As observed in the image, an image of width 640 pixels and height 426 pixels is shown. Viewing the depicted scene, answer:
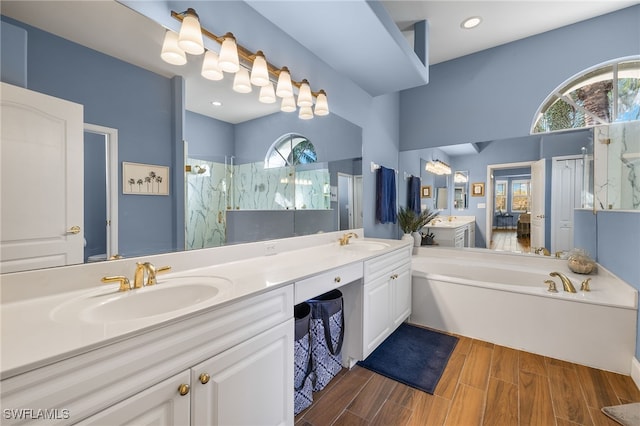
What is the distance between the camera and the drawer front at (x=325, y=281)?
4.28ft

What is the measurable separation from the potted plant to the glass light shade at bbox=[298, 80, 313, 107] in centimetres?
191

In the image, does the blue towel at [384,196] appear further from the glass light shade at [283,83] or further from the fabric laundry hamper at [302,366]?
the fabric laundry hamper at [302,366]

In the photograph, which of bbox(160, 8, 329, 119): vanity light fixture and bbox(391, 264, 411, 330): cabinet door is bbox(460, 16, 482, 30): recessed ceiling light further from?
bbox(391, 264, 411, 330): cabinet door

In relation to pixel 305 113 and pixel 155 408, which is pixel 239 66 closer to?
pixel 305 113

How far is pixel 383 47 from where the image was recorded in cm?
198

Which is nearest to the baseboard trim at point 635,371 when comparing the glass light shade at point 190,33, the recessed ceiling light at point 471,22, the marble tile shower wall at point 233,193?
the marble tile shower wall at point 233,193

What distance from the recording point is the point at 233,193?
165cm

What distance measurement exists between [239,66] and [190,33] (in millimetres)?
363

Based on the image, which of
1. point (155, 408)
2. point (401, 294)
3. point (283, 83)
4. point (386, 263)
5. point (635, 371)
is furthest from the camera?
point (401, 294)

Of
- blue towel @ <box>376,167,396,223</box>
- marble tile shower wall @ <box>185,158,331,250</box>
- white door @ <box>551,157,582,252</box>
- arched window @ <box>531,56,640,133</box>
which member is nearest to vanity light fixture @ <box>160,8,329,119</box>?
marble tile shower wall @ <box>185,158,331,250</box>

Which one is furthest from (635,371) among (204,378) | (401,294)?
(204,378)

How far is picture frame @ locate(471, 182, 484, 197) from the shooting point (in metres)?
3.21

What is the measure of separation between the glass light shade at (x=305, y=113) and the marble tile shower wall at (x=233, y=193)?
43cm

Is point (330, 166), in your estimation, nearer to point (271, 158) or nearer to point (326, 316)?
point (271, 158)
